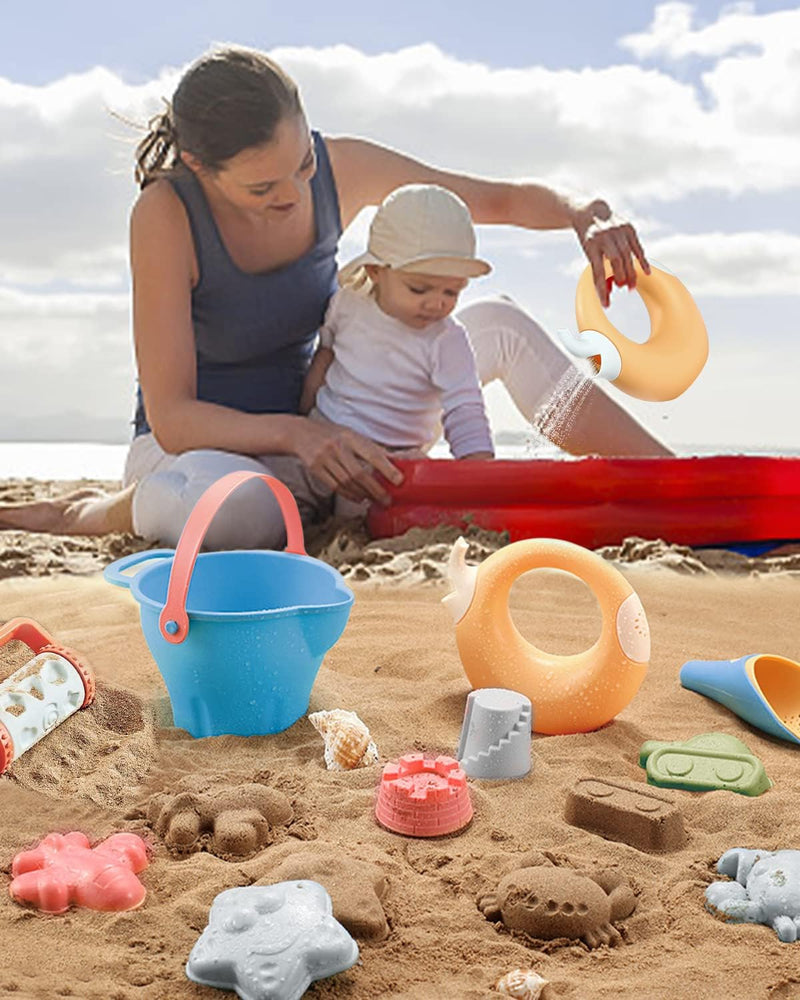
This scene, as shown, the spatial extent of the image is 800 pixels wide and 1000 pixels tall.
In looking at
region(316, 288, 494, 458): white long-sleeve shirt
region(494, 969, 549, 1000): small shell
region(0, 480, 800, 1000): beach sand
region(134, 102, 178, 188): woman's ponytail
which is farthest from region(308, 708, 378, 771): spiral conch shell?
region(134, 102, 178, 188): woman's ponytail

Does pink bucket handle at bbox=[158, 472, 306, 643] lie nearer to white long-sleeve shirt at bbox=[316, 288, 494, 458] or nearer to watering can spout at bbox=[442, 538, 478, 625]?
watering can spout at bbox=[442, 538, 478, 625]

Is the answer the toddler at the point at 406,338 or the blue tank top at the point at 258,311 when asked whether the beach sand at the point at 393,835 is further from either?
the blue tank top at the point at 258,311

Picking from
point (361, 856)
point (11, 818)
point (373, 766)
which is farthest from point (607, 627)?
point (11, 818)

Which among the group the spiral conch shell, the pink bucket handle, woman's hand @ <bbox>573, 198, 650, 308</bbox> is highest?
woman's hand @ <bbox>573, 198, 650, 308</bbox>

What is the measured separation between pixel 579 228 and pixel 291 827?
223cm

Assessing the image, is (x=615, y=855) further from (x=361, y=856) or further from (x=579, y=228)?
(x=579, y=228)

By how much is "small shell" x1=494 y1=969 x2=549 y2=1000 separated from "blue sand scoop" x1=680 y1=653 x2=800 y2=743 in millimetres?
831

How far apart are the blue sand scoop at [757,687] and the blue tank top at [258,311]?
69.0 inches

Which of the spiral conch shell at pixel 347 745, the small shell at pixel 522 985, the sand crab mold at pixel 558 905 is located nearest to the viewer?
the small shell at pixel 522 985

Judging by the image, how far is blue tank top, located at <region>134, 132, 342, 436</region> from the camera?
3.04m

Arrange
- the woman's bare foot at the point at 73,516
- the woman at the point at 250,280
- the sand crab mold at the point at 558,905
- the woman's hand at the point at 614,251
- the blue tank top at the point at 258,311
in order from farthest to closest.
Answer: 1. the woman's bare foot at the point at 73,516
2. the blue tank top at the point at 258,311
3. the woman's hand at the point at 614,251
4. the woman at the point at 250,280
5. the sand crab mold at the point at 558,905

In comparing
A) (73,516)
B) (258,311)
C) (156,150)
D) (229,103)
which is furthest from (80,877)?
(73,516)

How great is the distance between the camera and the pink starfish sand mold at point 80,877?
1151 millimetres

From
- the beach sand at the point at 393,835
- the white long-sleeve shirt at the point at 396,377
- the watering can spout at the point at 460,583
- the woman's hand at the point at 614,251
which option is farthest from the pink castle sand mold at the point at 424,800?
the white long-sleeve shirt at the point at 396,377
